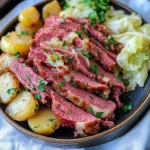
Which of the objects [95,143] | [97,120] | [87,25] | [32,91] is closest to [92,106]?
[97,120]

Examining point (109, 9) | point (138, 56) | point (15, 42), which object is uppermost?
point (15, 42)

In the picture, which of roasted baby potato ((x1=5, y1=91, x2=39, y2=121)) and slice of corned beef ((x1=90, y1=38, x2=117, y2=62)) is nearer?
roasted baby potato ((x1=5, y1=91, x2=39, y2=121))

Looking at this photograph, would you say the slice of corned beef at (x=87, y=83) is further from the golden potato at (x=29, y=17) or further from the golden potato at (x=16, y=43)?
the golden potato at (x=29, y=17)

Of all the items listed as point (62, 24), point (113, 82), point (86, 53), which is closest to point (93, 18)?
point (62, 24)

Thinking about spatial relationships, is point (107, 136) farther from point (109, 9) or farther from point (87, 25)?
point (109, 9)

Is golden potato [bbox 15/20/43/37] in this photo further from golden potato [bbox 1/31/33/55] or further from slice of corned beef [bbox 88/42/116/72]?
slice of corned beef [bbox 88/42/116/72]

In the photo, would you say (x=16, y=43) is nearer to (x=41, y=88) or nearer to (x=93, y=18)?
(x=41, y=88)

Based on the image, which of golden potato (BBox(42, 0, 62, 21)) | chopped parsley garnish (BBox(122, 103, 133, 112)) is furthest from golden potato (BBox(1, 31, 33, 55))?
chopped parsley garnish (BBox(122, 103, 133, 112))
